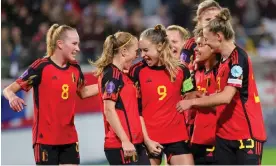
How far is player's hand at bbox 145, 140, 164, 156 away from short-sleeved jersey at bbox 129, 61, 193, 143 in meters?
0.27

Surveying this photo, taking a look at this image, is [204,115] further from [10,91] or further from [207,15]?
[10,91]

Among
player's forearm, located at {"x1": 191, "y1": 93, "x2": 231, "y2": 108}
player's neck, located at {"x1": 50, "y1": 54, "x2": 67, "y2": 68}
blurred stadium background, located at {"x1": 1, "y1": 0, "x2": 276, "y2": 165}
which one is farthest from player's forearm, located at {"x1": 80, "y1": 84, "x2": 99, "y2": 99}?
blurred stadium background, located at {"x1": 1, "y1": 0, "x2": 276, "y2": 165}

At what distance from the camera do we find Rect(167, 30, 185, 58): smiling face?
8.13 meters

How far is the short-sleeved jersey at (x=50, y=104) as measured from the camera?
7438 mm

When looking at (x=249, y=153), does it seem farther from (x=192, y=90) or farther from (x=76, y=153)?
(x=76, y=153)

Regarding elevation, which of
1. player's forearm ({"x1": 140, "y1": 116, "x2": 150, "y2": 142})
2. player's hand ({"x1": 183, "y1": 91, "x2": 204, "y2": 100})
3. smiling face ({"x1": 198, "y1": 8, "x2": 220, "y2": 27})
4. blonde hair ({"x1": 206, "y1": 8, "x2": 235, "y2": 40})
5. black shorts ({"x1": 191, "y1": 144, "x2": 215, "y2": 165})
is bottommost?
black shorts ({"x1": 191, "y1": 144, "x2": 215, "y2": 165})

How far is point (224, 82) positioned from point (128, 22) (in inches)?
330

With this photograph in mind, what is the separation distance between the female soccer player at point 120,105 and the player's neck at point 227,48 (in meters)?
0.81

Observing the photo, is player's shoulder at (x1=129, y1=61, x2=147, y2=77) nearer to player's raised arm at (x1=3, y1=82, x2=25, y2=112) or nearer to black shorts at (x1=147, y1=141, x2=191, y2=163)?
black shorts at (x1=147, y1=141, x2=191, y2=163)

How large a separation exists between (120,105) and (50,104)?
1056mm

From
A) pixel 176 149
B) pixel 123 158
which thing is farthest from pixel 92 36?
pixel 123 158

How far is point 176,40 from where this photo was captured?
814 centimetres

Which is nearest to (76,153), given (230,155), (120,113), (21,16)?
(120,113)

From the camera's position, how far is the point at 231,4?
636 inches
